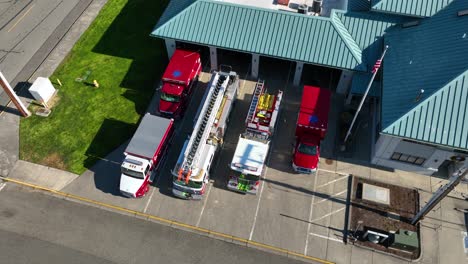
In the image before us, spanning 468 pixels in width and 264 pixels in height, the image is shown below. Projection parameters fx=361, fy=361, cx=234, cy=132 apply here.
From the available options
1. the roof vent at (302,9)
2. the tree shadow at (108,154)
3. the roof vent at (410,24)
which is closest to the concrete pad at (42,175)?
the tree shadow at (108,154)

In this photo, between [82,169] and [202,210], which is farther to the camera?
[82,169]

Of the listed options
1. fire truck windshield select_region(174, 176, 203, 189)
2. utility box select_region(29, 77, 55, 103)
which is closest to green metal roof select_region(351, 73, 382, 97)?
fire truck windshield select_region(174, 176, 203, 189)

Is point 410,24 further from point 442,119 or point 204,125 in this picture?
point 204,125

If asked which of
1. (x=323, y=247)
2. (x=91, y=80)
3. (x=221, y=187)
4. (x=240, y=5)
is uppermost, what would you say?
(x=240, y=5)

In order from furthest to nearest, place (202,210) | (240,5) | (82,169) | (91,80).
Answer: (91,80)
(240,5)
(82,169)
(202,210)

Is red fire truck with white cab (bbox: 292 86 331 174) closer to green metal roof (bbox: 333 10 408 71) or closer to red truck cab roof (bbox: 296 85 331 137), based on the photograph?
red truck cab roof (bbox: 296 85 331 137)

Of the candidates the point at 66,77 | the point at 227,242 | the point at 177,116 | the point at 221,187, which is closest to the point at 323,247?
the point at 227,242

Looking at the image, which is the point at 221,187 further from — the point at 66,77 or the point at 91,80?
the point at 66,77

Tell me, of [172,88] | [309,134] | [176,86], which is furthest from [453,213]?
[172,88]
